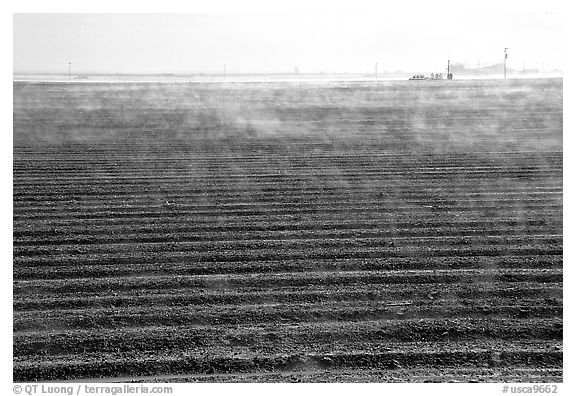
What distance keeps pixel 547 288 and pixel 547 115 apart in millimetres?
3836

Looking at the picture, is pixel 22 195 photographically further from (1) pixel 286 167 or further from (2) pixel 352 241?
(2) pixel 352 241

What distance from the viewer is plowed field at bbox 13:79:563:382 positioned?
2.43 meters

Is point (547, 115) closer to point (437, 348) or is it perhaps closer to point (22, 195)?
point (437, 348)

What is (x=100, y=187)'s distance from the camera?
4254mm

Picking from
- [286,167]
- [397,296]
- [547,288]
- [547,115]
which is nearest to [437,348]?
[397,296]

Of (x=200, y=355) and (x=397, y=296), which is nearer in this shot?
(x=200, y=355)

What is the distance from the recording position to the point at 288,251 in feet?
10.6

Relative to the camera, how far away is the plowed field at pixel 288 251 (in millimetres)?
2426

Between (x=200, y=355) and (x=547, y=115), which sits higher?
(x=547, y=115)
